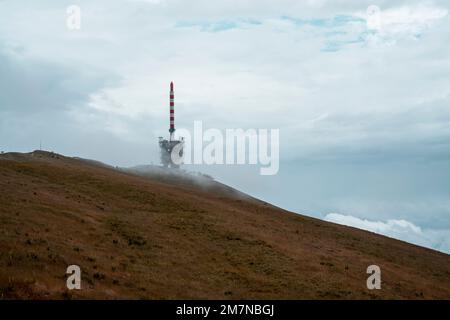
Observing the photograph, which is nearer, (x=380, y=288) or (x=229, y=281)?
(x=229, y=281)

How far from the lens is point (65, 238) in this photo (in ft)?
121

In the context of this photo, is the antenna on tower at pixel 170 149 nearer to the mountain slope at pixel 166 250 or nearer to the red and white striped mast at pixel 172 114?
the red and white striped mast at pixel 172 114

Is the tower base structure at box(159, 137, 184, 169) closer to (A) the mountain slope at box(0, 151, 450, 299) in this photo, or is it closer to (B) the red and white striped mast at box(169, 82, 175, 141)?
(B) the red and white striped mast at box(169, 82, 175, 141)

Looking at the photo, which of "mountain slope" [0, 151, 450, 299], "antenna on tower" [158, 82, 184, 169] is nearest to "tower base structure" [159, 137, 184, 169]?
"antenna on tower" [158, 82, 184, 169]

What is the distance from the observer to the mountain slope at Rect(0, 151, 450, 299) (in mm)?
31156

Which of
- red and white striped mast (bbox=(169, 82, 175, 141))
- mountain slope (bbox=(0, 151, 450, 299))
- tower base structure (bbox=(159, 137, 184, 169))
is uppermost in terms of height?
red and white striped mast (bbox=(169, 82, 175, 141))

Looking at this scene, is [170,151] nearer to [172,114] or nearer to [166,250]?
[172,114]

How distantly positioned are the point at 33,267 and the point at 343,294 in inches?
838

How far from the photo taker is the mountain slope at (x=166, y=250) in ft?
102

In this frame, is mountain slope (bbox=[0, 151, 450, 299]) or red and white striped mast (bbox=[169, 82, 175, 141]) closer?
mountain slope (bbox=[0, 151, 450, 299])

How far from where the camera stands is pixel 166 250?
41.0 metres
